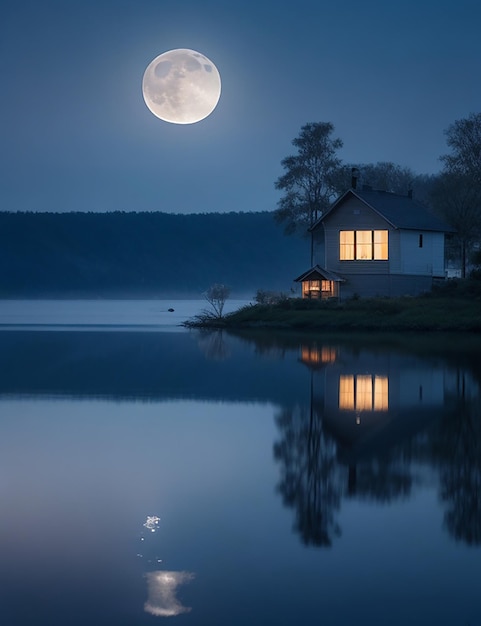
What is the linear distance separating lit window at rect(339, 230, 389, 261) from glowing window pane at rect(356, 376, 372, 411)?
3035cm

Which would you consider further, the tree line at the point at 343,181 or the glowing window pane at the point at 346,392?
the tree line at the point at 343,181

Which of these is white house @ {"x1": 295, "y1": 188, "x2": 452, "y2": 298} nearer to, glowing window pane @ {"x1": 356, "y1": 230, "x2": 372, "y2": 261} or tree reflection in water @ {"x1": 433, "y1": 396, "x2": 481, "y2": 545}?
glowing window pane @ {"x1": 356, "y1": 230, "x2": 372, "y2": 261}

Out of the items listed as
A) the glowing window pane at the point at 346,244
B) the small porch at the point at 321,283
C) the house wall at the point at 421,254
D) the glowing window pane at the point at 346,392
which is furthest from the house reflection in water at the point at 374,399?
the glowing window pane at the point at 346,244

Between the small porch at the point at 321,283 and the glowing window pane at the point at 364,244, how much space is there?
5.94 feet

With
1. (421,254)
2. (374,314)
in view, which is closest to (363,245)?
(421,254)

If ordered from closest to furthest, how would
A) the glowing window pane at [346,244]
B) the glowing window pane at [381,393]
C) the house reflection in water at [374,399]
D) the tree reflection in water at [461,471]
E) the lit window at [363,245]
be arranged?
the tree reflection in water at [461,471]
the house reflection in water at [374,399]
the glowing window pane at [381,393]
the lit window at [363,245]
the glowing window pane at [346,244]

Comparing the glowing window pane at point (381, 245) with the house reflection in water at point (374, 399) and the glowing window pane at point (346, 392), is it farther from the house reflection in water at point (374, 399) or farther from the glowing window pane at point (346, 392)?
the glowing window pane at point (346, 392)

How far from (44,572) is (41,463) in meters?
4.79

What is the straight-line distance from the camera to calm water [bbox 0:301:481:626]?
7141mm

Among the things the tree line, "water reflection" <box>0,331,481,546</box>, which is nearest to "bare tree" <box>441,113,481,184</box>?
the tree line

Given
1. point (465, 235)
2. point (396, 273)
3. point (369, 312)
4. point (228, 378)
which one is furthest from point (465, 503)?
point (465, 235)

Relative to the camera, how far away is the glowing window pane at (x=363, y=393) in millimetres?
17750

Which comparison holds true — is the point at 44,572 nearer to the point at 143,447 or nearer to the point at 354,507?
the point at 354,507

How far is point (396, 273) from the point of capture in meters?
52.1
